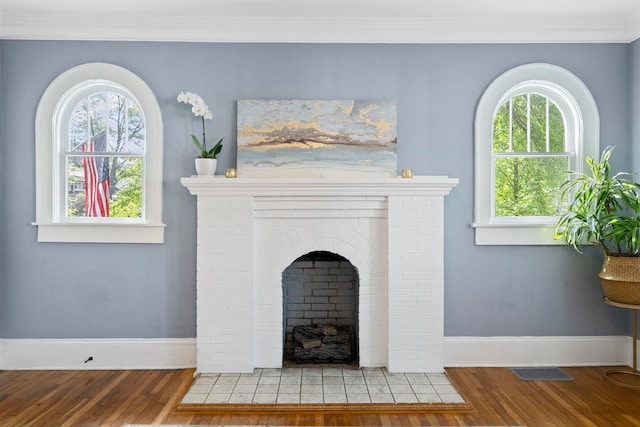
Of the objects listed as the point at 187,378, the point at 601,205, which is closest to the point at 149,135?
the point at 187,378

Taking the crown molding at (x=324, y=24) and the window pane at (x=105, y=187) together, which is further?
the window pane at (x=105, y=187)

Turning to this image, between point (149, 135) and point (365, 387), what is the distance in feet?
8.14

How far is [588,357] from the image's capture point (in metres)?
3.48

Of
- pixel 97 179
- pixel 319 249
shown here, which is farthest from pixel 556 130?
pixel 97 179

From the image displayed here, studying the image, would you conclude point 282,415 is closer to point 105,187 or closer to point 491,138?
point 105,187

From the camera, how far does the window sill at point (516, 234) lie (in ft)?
11.4

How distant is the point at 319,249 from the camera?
337 centimetres

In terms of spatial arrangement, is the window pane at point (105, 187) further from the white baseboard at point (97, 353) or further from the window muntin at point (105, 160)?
the white baseboard at point (97, 353)

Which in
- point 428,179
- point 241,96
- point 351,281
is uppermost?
point 241,96

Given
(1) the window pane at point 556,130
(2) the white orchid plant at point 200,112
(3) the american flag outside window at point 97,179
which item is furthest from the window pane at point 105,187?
(1) the window pane at point 556,130

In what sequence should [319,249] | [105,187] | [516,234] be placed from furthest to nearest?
[105,187] < [516,234] < [319,249]

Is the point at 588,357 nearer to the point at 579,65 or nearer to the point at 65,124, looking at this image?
the point at 579,65

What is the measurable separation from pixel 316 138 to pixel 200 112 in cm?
90

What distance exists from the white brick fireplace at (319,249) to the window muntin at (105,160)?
677 millimetres
